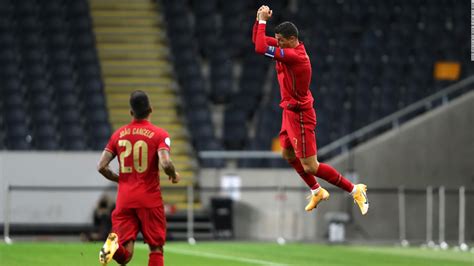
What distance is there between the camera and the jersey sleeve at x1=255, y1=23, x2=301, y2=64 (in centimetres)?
1267

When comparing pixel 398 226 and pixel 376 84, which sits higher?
pixel 376 84

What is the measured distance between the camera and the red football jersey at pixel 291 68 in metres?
12.7

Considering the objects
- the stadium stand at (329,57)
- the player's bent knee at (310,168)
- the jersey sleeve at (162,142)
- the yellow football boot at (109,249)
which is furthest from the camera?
the stadium stand at (329,57)

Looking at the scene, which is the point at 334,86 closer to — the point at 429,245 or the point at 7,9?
the point at 429,245

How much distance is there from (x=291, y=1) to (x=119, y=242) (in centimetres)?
1960

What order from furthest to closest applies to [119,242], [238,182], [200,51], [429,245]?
[200,51], [238,182], [429,245], [119,242]

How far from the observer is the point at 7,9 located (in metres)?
27.5

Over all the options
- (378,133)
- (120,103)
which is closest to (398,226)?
(378,133)

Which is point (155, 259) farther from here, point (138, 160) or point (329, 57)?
point (329, 57)

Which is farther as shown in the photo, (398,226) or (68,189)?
(398,226)

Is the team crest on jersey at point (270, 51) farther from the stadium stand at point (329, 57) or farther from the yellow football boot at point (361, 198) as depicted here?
the stadium stand at point (329, 57)

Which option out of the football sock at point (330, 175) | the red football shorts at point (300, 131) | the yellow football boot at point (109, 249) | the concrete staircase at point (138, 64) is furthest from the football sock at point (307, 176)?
the concrete staircase at point (138, 64)

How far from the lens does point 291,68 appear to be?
43.2 feet

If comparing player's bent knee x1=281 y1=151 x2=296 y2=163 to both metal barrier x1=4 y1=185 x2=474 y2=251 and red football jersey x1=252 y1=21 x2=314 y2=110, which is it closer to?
red football jersey x1=252 y1=21 x2=314 y2=110
